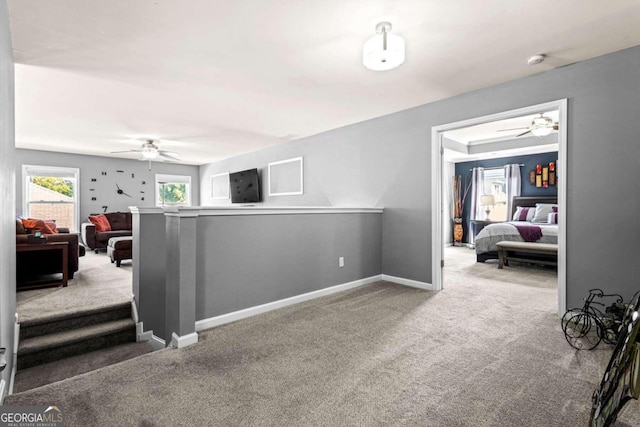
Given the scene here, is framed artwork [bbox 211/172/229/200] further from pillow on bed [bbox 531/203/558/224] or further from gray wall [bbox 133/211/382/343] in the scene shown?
pillow on bed [bbox 531/203/558/224]

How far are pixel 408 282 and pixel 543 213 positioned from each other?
4143 millimetres

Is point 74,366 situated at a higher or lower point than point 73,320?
lower

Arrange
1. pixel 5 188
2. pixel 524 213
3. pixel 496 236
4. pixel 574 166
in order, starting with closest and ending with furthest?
pixel 5 188
pixel 574 166
pixel 496 236
pixel 524 213

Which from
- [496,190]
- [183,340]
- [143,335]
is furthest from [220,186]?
[496,190]

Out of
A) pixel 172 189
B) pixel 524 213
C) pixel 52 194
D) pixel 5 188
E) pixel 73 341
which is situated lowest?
pixel 73 341

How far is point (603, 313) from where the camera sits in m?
2.60

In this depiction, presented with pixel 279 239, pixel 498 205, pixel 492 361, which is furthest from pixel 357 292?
pixel 498 205

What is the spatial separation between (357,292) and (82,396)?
266 cm

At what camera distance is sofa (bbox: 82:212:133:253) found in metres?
6.25

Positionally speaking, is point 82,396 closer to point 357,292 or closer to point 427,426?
point 427,426

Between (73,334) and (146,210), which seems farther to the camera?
(146,210)

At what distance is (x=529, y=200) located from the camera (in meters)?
6.91

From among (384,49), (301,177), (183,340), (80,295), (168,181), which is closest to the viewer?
(384,49)

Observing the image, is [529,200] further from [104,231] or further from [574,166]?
[104,231]
